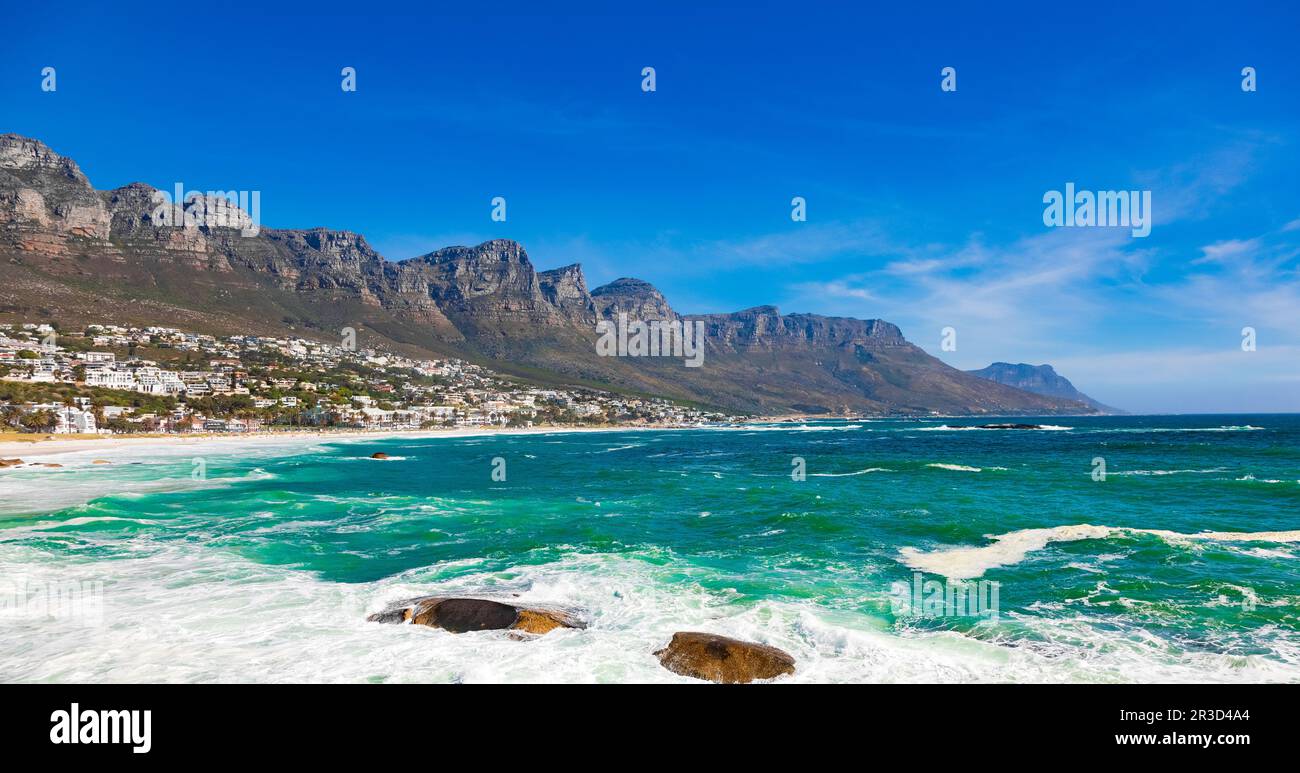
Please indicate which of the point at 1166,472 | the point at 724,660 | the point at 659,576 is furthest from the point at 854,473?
the point at 724,660

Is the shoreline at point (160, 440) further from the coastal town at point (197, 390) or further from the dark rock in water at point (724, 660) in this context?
the dark rock in water at point (724, 660)

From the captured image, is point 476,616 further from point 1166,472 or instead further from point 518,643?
point 1166,472

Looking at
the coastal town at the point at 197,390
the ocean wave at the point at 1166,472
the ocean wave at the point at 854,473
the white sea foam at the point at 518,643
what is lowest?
the ocean wave at the point at 854,473

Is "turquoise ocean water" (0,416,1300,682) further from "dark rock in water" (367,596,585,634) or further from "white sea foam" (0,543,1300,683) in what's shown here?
"dark rock in water" (367,596,585,634)

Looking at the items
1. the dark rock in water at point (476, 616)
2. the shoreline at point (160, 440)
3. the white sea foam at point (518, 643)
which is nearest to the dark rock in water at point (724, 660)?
the white sea foam at point (518, 643)
